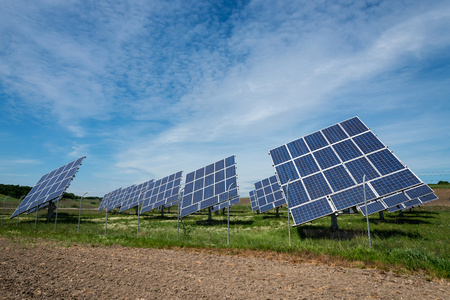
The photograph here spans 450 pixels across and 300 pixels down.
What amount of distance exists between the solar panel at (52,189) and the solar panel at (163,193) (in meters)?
10.5

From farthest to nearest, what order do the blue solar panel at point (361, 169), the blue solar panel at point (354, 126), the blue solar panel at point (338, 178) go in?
the blue solar panel at point (354, 126) < the blue solar panel at point (338, 178) < the blue solar panel at point (361, 169)

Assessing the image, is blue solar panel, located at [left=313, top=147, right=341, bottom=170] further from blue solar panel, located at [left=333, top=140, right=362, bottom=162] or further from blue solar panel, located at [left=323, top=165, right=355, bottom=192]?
blue solar panel, located at [left=323, top=165, right=355, bottom=192]

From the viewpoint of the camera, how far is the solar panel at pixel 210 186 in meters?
27.3

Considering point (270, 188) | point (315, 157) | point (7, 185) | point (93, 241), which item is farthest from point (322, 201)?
point (7, 185)

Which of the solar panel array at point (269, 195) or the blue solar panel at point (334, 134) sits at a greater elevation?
the blue solar panel at point (334, 134)

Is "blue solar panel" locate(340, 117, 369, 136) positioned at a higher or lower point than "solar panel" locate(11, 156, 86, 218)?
higher

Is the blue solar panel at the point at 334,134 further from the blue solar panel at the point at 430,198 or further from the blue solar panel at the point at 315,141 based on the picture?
the blue solar panel at the point at 430,198

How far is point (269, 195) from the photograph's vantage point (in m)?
38.4

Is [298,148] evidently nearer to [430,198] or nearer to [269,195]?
[269,195]

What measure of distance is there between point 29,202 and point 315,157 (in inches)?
1366

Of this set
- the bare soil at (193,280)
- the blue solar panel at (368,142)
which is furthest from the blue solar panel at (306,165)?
the bare soil at (193,280)

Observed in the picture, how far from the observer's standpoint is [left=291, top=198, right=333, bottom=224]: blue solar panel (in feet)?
49.1

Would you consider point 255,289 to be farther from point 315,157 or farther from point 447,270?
point 315,157

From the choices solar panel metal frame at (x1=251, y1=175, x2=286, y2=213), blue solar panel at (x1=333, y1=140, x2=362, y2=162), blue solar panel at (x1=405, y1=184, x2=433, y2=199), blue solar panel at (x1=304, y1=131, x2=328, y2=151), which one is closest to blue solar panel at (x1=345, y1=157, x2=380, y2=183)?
blue solar panel at (x1=333, y1=140, x2=362, y2=162)
